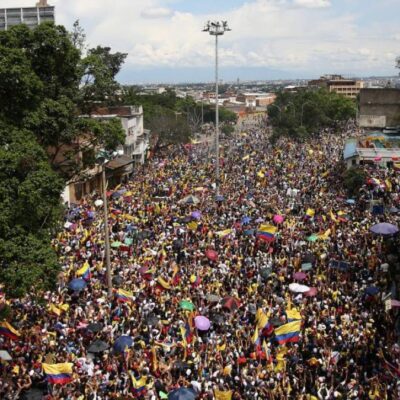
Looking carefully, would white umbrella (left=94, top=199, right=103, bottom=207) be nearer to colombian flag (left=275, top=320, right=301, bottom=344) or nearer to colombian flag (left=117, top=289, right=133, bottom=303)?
colombian flag (left=117, top=289, right=133, bottom=303)

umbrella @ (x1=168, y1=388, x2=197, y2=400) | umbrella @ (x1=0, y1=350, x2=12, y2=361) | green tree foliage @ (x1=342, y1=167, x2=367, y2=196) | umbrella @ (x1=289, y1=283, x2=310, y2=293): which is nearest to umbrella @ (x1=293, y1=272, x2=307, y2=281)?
umbrella @ (x1=289, y1=283, x2=310, y2=293)

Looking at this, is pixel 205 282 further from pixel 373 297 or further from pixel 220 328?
pixel 373 297

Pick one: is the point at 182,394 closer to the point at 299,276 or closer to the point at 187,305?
the point at 187,305

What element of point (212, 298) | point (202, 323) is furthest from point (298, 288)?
point (202, 323)

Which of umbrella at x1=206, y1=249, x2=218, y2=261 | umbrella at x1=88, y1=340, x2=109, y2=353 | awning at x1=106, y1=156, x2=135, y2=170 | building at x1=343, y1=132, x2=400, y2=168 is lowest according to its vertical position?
umbrella at x1=88, y1=340, x2=109, y2=353

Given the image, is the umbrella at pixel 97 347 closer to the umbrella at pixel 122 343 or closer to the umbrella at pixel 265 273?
the umbrella at pixel 122 343

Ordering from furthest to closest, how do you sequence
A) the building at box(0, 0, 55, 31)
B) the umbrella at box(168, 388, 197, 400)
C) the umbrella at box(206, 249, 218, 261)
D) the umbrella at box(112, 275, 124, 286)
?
1. the building at box(0, 0, 55, 31)
2. the umbrella at box(206, 249, 218, 261)
3. the umbrella at box(112, 275, 124, 286)
4. the umbrella at box(168, 388, 197, 400)

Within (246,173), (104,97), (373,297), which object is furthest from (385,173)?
(104,97)
